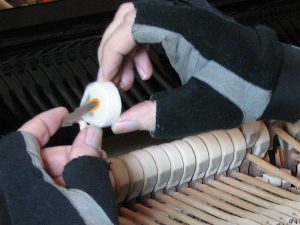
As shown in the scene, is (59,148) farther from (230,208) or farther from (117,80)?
(230,208)

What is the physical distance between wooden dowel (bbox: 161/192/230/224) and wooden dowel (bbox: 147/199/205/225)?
1 cm

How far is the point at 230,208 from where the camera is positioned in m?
0.77

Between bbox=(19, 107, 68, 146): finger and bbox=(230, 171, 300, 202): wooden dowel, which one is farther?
bbox=(230, 171, 300, 202): wooden dowel

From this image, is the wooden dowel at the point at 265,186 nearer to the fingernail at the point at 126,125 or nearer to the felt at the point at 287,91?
the felt at the point at 287,91

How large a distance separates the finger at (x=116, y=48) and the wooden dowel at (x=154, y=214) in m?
0.21

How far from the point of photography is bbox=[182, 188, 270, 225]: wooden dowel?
74cm

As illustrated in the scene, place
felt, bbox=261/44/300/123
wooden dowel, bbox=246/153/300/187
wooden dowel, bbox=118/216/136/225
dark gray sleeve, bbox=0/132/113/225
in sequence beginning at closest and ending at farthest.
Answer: dark gray sleeve, bbox=0/132/113/225 < felt, bbox=261/44/300/123 < wooden dowel, bbox=118/216/136/225 < wooden dowel, bbox=246/153/300/187

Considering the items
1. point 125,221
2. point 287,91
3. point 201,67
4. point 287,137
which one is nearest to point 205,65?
point 201,67

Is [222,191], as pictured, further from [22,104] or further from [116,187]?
[22,104]

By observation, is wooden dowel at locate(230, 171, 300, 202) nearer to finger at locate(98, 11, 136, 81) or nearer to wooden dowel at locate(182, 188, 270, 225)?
wooden dowel at locate(182, 188, 270, 225)

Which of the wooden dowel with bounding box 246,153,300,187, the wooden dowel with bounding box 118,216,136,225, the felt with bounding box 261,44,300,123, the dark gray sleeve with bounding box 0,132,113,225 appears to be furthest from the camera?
the wooden dowel with bounding box 246,153,300,187

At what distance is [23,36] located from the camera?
2.41 feet

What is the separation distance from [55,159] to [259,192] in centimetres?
36

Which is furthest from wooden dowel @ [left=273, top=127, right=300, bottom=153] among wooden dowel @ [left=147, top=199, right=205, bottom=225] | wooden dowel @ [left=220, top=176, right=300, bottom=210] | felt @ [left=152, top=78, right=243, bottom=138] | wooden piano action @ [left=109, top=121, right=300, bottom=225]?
felt @ [left=152, top=78, right=243, bottom=138]
